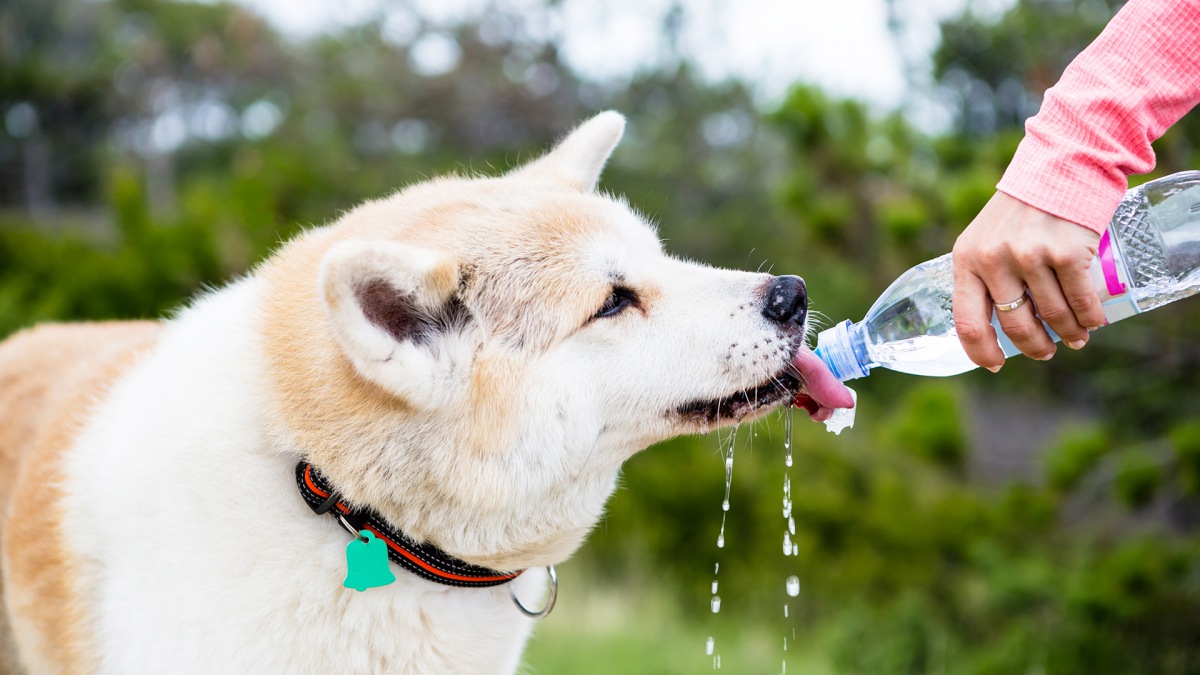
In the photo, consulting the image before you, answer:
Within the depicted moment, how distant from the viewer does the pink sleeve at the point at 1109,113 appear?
71.0 inches

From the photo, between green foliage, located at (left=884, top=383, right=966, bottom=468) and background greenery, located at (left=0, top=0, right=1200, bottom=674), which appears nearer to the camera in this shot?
green foliage, located at (left=884, top=383, right=966, bottom=468)

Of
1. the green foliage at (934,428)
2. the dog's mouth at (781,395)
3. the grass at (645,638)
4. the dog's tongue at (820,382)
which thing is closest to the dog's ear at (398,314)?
the dog's mouth at (781,395)

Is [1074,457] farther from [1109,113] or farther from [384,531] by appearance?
[384,531]

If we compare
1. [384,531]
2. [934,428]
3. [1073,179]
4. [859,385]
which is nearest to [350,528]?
[384,531]

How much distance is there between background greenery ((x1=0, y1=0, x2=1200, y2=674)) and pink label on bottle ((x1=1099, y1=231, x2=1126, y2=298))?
41.2 inches

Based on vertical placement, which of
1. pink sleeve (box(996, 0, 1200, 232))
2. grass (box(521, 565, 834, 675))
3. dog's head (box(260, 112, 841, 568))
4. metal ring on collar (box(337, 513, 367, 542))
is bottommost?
grass (box(521, 565, 834, 675))

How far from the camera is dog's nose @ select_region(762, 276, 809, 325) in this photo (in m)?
2.24

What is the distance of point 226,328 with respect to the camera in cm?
231

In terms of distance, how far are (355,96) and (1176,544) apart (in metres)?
8.21

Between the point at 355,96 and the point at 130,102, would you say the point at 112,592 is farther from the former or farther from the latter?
the point at 130,102

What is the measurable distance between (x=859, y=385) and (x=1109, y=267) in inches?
287

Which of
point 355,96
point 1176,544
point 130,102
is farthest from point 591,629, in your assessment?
point 130,102

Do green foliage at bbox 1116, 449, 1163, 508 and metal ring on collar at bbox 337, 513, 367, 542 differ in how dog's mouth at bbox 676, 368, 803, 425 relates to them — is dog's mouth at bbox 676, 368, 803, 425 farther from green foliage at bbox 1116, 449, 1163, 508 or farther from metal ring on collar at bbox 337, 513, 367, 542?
green foliage at bbox 1116, 449, 1163, 508

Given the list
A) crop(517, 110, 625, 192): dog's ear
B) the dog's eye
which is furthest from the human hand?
crop(517, 110, 625, 192): dog's ear
